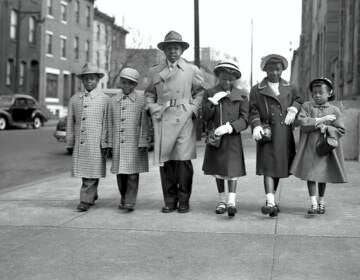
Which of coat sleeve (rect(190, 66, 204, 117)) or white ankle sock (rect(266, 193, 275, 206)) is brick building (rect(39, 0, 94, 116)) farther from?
white ankle sock (rect(266, 193, 275, 206))

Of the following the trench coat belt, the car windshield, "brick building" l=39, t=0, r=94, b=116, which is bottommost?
the trench coat belt

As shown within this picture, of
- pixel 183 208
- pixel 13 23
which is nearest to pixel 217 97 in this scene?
pixel 183 208

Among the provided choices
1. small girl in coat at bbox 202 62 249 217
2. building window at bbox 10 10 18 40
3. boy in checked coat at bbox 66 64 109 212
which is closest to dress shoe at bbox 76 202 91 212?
boy in checked coat at bbox 66 64 109 212

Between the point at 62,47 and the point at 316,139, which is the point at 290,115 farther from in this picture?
the point at 62,47

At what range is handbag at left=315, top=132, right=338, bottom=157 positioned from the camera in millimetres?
5793

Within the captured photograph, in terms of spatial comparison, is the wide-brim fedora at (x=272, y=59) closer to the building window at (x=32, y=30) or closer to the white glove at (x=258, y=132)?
the white glove at (x=258, y=132)

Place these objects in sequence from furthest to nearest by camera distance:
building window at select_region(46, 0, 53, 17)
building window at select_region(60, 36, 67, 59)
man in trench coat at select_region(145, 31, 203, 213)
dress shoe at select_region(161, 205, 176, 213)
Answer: building window at select_region(60, 36, 67, 59) → building window at select_region(46, 0, 53, 17) → dress shoe at select_region(161, 205, 176, 213) → man in trench coat at select_region(145, 31, 203, 213)

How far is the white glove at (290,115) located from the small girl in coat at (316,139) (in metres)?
0.11

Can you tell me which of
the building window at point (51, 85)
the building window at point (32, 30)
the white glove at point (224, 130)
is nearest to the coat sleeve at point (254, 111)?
the white glove at point (224, 130)

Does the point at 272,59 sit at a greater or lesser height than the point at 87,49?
lesser

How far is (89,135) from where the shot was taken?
6457 mm

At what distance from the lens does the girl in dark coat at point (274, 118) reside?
5.99 m

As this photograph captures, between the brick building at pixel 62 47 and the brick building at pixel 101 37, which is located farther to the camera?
the brick building at pixel 101 37

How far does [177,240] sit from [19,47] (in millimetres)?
35067
